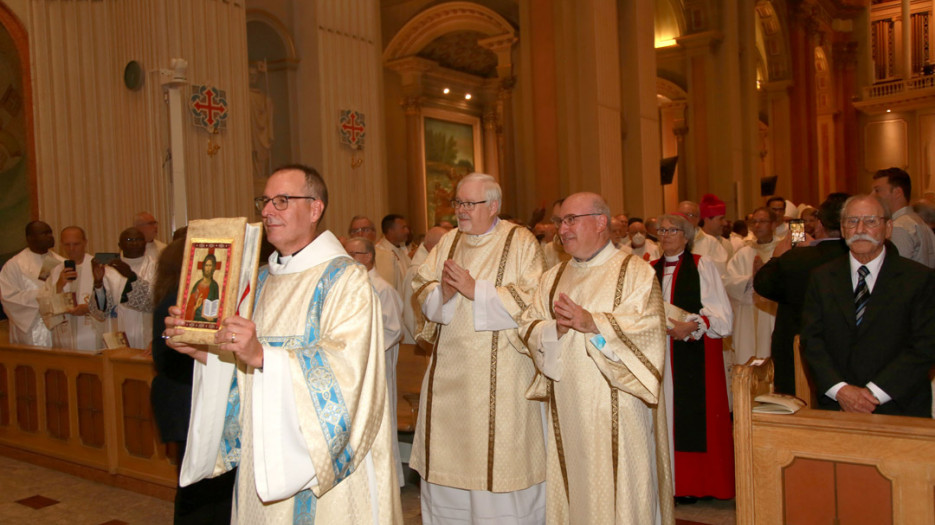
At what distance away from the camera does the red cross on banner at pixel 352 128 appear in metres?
8.72

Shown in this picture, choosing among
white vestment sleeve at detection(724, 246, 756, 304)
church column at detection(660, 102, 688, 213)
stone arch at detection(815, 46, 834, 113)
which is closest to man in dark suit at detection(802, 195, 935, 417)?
white vestment sleeve at detection(724, 246, 756, 304)

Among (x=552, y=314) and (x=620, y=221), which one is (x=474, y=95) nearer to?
(x=620, y=221)

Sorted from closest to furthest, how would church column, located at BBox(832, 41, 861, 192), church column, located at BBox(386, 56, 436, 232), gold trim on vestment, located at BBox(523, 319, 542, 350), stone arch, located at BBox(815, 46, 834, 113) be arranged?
gold trim on vestment, located at BBox(523, 319, 542, 350) → church column, located at BBox(386, 56, 436, 232) → church column, located at BBox(832, 41, 861, 192) → stone arch, located at BBox(815, 46, 834, 113)

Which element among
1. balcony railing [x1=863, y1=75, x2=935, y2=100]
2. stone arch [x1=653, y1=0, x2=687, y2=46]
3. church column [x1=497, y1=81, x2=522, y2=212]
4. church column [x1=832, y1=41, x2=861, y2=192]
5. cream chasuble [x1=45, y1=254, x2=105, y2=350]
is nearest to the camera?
cream chasuble [x1=45, y1=254, x2=105, y2=350]

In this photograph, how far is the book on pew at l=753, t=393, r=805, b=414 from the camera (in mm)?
3211

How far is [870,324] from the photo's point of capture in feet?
11.5

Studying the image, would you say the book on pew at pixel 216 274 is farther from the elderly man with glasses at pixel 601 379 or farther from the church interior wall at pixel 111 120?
the church interior wall at pixel 111 120

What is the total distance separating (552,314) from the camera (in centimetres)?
383

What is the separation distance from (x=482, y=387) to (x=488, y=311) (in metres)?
0.42

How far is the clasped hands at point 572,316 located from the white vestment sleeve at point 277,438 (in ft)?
4.58

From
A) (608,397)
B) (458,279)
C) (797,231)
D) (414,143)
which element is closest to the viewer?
(608,397)

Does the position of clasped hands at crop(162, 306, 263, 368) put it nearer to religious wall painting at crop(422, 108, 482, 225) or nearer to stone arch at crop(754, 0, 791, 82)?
religious wall painting at crop(422, 108, 482, 225)

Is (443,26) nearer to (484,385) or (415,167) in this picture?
(415,167)

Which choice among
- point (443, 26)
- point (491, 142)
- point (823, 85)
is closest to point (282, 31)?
point (443, 26)
